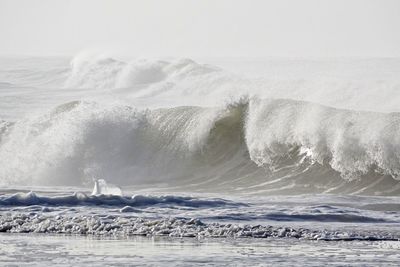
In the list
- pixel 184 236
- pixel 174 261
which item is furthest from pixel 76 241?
pixel 174 261

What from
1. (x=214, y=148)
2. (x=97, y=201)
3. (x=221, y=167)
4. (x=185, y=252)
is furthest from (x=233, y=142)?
(x=185, y=252)

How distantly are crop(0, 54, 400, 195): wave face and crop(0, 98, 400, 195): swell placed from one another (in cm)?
3

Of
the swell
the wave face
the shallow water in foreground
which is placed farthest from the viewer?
the wave face

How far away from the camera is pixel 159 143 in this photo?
27016mm

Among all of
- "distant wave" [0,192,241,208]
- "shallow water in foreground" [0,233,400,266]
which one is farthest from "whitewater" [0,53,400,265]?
"shallow water in foreground" [0,233,400,266]

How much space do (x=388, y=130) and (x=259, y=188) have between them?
318 centimetres

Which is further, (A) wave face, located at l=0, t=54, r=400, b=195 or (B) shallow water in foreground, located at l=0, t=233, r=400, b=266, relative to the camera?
(A) wave face, located at l=0, t=54, r=400, b=195

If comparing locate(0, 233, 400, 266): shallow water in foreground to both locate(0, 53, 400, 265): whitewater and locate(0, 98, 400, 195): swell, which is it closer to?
locate(0, 53, 400, 265): whitewater

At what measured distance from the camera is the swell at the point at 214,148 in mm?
22359

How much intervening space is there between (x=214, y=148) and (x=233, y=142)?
496 mm

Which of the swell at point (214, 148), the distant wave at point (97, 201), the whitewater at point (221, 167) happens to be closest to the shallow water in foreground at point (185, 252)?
the whitewater at point (221, 167)

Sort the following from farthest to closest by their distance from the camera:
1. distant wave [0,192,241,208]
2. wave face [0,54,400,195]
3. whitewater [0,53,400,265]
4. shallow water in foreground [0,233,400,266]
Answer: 1. wave face [0,54,400,195]
2. distant wave [0,192,241,208]
3. whitewater [0,53,400,265]
4. shallow water in foreground [0,233,400,266]

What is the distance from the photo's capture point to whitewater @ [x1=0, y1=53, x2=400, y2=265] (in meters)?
14.1

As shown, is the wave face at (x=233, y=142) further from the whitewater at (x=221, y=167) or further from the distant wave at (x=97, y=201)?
the distant wave at (x=97, y=201)
